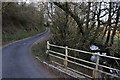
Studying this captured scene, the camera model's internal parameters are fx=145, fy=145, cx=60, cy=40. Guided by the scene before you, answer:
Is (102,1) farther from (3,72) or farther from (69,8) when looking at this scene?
(3,72)

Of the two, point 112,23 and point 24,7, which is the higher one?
point 24,7

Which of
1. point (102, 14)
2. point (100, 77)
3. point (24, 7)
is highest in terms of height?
point (24, 7)

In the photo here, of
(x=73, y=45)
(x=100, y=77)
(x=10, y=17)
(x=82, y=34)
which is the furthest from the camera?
(x=10, y=17)

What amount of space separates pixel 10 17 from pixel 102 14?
1863 centimetres

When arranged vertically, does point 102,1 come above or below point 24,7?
below

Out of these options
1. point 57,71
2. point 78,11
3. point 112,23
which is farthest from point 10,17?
point 57,71

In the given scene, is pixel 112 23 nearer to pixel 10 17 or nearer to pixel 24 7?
pixel 10 17

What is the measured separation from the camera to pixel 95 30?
1023 cm

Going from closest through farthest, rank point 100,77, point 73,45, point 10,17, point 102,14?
point 100,77 < point 73,45 < point 102,14 < point 10,17

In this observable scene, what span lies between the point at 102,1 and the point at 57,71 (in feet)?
21.1

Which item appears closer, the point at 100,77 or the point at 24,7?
the point at 100,77

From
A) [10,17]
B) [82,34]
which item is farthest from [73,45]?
[10,17]

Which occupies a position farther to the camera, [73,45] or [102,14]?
[102,14]

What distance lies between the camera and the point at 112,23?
10539 mm
